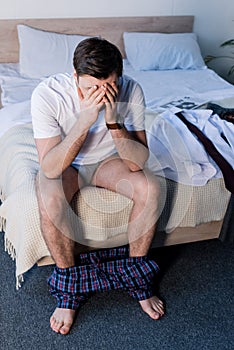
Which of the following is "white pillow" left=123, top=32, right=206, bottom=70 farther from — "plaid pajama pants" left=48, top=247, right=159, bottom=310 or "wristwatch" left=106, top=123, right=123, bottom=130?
"plaid pajama pants" left=48, top=247, right=159, bottom=310

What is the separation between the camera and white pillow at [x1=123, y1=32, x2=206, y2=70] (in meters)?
3.03

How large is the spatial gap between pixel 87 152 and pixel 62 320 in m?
0.65

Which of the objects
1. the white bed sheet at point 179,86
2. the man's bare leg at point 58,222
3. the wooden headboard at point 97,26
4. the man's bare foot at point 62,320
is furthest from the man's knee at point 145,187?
the wooden headboard at point 97,26

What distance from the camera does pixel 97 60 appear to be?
1.36 m

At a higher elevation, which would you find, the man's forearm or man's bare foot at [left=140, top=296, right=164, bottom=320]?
the man's forearm

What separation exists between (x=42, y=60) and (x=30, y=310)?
176 cm

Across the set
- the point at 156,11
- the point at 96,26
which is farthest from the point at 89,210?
the point at 156,11

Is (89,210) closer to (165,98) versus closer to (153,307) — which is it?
(153,307)

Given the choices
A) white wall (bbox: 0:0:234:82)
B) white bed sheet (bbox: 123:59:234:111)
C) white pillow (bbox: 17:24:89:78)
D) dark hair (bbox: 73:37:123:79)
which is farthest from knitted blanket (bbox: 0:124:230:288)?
white wall (bbox: 0:0:234:82)

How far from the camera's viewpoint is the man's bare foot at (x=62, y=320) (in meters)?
1.51

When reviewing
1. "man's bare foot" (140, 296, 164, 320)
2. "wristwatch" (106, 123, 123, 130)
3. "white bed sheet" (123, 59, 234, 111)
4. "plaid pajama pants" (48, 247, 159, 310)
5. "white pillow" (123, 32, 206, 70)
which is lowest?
"man's bare foot" (140, 296, 164, 320)

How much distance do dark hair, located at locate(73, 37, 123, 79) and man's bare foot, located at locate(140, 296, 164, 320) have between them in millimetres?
882

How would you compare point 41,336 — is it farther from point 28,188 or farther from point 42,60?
point 42,60

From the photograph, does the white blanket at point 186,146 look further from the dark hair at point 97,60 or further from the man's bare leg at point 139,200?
the dark hair at point 97,60
